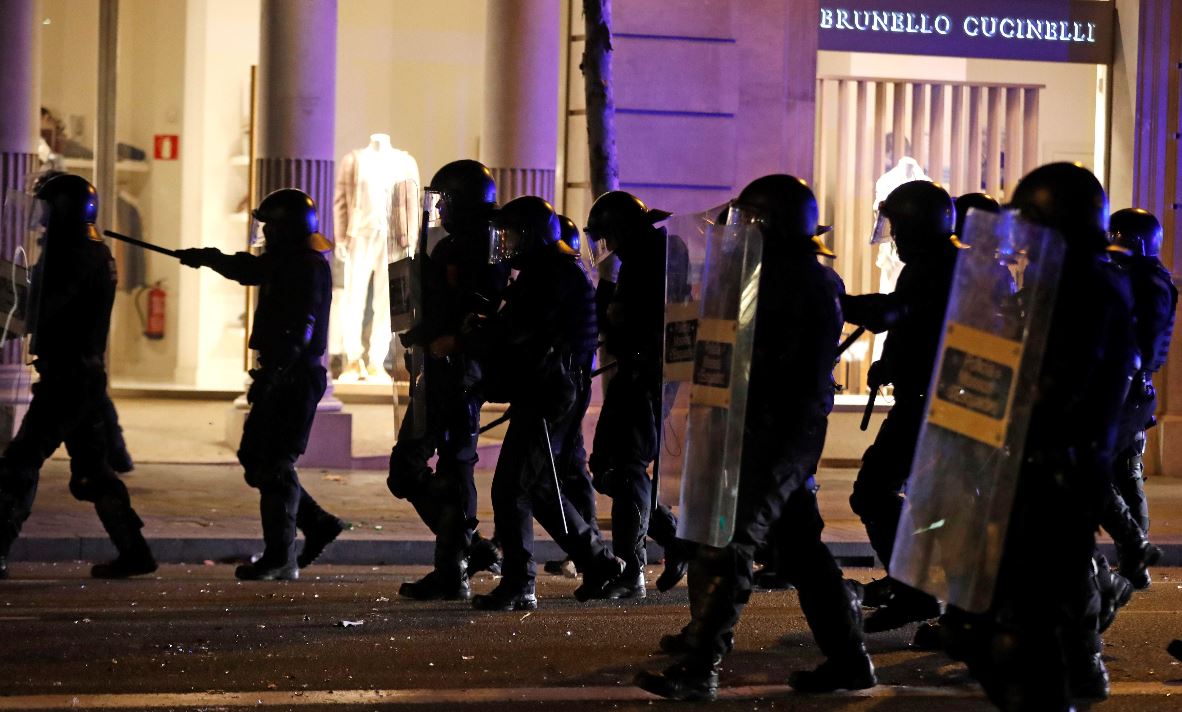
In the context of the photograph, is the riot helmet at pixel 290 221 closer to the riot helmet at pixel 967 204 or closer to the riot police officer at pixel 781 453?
the riot helmet at pixel 967 204

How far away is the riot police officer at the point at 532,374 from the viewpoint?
7.82m

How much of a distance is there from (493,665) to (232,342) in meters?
9.58

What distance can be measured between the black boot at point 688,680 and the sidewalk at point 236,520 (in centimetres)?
408

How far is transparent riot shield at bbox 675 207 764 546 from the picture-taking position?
5.93 meters

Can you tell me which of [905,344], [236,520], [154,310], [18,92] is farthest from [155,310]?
[905,344]

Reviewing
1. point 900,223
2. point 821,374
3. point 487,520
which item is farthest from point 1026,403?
point 487,520

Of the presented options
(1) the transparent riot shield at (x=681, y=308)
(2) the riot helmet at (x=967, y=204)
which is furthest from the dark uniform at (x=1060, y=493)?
(2) the riot helmet at (x=967, y=204)

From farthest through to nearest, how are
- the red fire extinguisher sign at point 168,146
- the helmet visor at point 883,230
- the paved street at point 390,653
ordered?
the red fire extinguisher sign at point 168,146 → the helmet visor at point 883,230 → the paved street at point 390,653

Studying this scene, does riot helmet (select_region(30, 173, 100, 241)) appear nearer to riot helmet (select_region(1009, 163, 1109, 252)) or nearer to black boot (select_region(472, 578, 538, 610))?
black boot (select_region(472, 578, 538, 610))

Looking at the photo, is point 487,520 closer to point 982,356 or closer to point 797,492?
point 797,492

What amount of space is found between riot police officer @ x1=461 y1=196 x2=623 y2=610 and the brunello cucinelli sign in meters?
7.38

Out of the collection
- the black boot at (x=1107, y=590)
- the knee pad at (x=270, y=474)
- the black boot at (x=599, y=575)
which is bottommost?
the black boot at (x=599, y=575)

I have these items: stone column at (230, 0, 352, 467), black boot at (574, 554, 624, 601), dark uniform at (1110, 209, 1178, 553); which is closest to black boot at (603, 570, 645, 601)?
black boot at (574, 554, 624, 601)

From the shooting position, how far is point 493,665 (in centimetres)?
663
